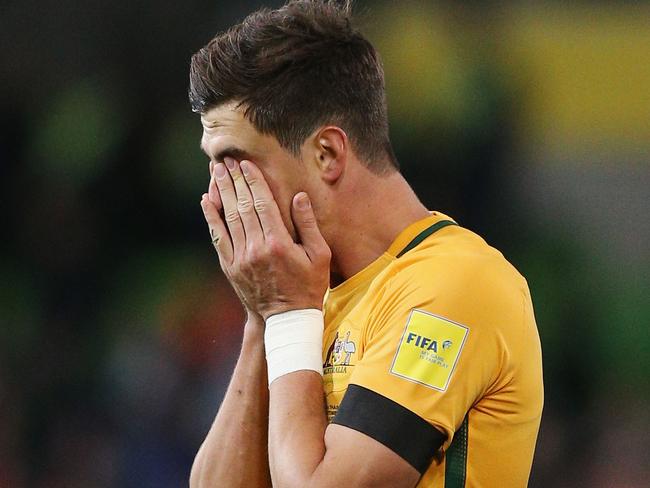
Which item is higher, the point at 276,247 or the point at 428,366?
the point at 276,247

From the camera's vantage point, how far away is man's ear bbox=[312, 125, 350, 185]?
2.06 m

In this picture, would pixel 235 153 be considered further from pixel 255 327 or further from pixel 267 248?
pixel 255 327

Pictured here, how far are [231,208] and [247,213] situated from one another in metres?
0.05

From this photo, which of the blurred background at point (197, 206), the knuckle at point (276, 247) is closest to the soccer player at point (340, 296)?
the knuckle at point (276, 247)

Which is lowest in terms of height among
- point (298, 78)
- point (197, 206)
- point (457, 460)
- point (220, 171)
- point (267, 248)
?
point (457, 460)

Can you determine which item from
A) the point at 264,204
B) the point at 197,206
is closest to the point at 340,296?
the point at 264,204

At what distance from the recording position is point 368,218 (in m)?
2.12

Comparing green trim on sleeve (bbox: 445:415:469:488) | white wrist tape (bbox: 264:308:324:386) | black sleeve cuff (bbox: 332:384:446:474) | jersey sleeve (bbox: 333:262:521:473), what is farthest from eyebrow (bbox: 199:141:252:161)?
green trim on sleeve (bbox: 445:415:469:488)

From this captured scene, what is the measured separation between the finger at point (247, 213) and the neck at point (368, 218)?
0.56ft

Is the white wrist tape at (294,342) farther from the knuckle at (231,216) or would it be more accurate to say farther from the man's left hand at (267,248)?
the knuckle at (231,216)

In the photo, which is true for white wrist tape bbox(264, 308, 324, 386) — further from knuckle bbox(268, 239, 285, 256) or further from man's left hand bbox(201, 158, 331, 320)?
knuckle bbox(268, 239, 285, 256)

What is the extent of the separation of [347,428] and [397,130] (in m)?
2.91

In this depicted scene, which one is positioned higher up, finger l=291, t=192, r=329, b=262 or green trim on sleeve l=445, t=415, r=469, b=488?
finger l=291, t=192, r=329, b=262

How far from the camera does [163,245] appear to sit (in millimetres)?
4668
